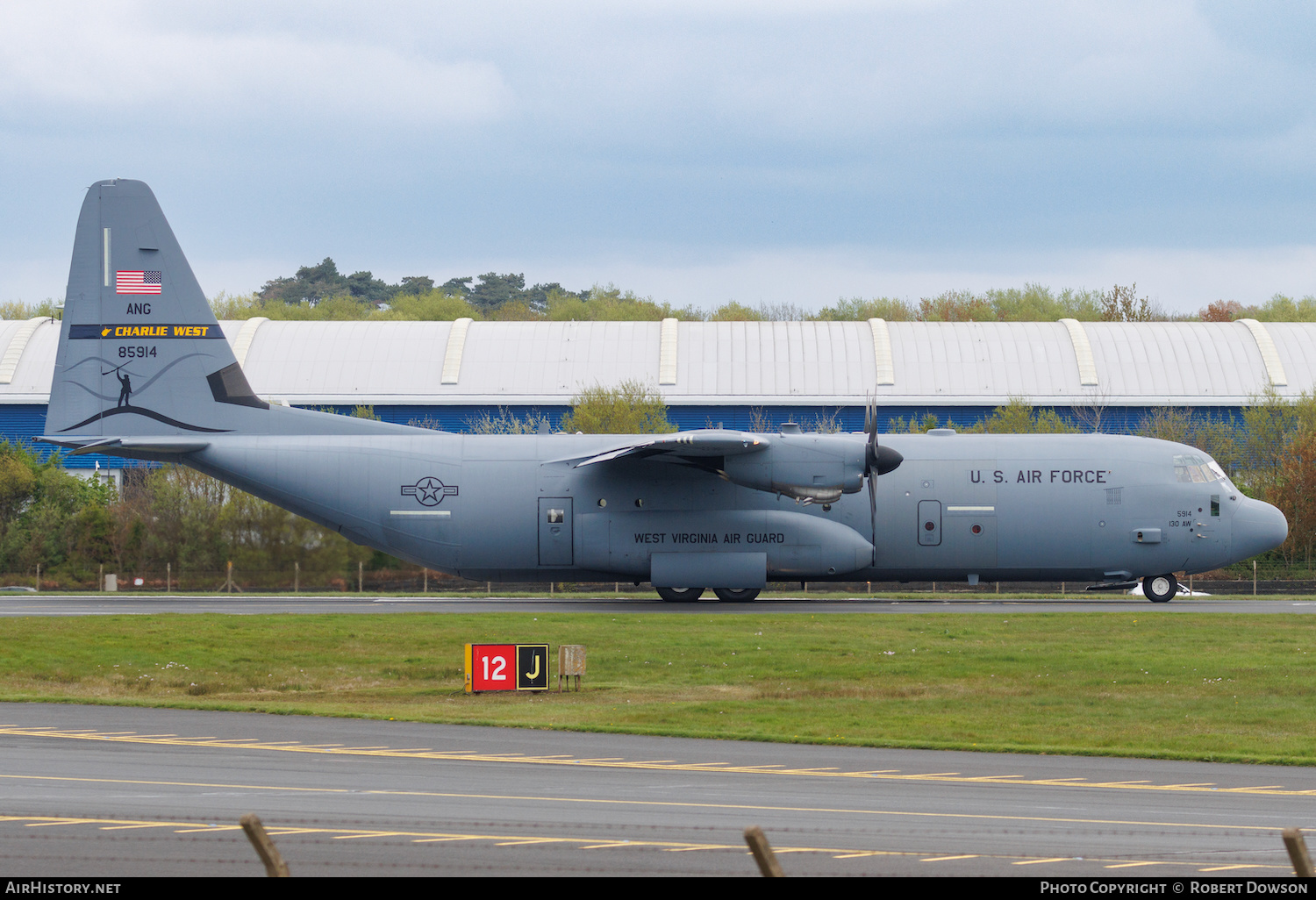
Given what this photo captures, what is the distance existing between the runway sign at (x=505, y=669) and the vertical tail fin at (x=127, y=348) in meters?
15.4

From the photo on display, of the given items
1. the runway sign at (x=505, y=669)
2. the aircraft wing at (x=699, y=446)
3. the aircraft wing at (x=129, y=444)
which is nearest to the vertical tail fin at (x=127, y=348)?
the aircraft wing at (x=129, y=444)

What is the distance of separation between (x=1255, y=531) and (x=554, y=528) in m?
18.7

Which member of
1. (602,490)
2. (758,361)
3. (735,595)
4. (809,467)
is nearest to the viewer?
(809,467)

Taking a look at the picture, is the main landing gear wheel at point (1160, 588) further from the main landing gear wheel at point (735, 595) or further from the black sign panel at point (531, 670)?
the black sign panel at point (531, 670)

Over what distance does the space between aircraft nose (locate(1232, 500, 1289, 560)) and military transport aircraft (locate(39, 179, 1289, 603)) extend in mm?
60

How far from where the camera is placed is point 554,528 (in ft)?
109

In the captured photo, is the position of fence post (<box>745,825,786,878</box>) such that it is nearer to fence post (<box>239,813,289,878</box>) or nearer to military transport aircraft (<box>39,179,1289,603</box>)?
fence post (<box>239,813,289,878</box>)

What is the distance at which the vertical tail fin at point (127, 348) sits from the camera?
34.1 metres

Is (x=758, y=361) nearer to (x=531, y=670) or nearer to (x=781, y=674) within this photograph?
(x=781, y=674)

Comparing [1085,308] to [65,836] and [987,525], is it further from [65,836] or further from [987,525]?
[65,836]

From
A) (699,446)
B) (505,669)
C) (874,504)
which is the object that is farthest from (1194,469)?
(505,669)

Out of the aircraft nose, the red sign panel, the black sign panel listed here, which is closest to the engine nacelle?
the aircraft nose

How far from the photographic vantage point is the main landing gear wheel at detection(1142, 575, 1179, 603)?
35125 mm

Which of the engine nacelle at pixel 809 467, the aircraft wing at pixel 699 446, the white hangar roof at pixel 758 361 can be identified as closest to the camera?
the aircraft wing at pixel 699 446
